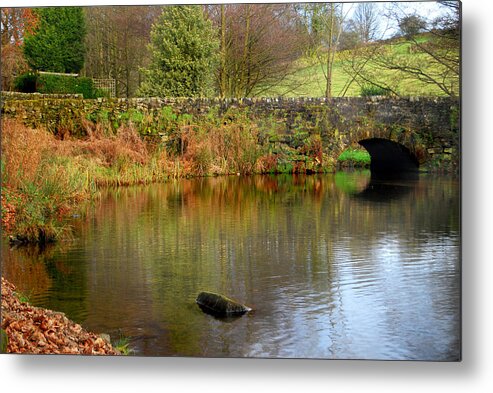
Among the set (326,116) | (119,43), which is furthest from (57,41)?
(326,116)

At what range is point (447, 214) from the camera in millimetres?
5766

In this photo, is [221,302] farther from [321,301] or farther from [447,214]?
[447,214]

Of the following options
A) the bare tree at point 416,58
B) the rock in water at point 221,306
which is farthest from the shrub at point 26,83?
the bare tree at point 416,58

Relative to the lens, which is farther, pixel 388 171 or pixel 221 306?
pixel 388 171

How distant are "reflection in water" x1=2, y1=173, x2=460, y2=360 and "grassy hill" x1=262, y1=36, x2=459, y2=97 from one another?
25.9 inches

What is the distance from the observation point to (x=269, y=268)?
20.6 ft

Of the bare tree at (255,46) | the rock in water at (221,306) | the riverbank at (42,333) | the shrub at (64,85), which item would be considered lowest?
the riverbank at (42,333)

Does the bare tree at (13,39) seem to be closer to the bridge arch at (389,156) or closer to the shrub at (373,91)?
the shrub at (373,91)

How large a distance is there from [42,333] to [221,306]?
119 centimetres

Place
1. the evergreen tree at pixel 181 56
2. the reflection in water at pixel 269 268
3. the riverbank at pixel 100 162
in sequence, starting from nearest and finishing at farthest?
the reflection in water at pixel 269 268 → the evergreen tree at pixel 181 56 → the riverbank at pixel 100 162

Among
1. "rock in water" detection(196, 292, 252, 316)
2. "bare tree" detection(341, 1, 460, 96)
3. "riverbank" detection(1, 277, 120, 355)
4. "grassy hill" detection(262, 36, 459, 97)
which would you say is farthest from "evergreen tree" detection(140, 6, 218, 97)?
"riverbank" detection(1, 277, 120, 355)

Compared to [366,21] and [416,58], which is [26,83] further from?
[416,58]

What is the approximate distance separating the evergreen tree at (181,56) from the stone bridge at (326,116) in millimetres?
93

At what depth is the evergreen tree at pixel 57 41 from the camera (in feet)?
20.1
